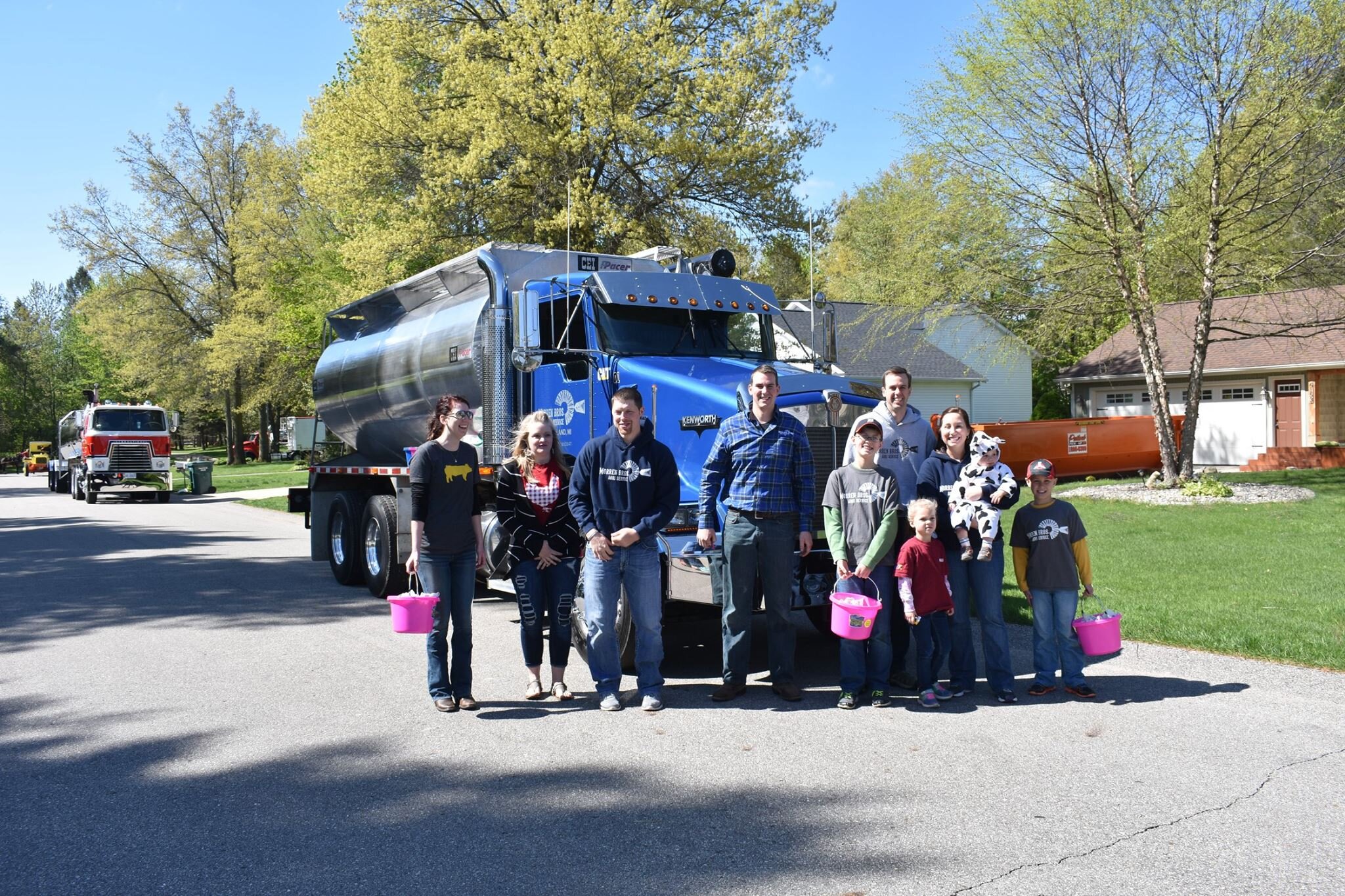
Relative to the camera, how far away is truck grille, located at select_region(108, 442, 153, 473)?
95.8 ft

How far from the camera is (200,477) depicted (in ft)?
107

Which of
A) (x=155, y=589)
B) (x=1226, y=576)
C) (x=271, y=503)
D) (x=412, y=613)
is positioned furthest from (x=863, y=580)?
(x=271, y=503)

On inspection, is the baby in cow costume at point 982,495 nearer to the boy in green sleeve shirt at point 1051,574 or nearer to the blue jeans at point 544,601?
the boy in green sleeve shirt at point 1051,574

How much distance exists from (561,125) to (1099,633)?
1931 cm

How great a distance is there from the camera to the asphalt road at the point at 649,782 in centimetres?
403

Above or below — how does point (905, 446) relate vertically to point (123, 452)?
below

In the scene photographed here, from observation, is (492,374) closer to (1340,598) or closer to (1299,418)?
(1340,598)

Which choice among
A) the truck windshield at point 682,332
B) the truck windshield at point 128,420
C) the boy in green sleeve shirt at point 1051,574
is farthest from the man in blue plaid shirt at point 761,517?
the truck windshield at point 128,420

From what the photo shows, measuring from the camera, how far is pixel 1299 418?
29391mm

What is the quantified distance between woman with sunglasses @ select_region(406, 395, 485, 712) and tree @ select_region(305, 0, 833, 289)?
1593cm

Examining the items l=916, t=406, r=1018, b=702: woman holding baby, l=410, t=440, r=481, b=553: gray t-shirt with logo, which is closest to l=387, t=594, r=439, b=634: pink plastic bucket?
l=410, t=440, r=481, b=553: gray t-shirt with logo

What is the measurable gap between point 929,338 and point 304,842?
39.4 metres

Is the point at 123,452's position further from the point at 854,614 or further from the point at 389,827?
the point at 389,827

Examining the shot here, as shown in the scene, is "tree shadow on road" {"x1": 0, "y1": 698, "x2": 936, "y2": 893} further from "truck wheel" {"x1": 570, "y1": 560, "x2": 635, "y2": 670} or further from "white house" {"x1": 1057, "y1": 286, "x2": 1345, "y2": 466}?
"white house" {"x1": 1057, "y1": 286, "x2": 1345, "y2": 466}
